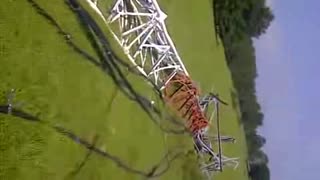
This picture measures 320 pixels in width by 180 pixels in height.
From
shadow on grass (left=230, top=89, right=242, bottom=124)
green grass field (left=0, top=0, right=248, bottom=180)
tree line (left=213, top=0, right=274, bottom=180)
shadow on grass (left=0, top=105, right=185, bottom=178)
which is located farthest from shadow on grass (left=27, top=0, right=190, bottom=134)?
tree line (left=213, top=0, right=274, bottom=180)

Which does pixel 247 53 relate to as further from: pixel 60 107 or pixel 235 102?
pixel 60 107

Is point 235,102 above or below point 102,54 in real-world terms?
above

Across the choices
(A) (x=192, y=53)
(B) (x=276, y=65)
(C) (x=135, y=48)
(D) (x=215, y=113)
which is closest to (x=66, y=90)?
(C) (x=135, y=48)

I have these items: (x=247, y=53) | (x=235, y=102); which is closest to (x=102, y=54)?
(x=235, y=102)

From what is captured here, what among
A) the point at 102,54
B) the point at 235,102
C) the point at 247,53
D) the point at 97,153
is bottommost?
the point at 97,153

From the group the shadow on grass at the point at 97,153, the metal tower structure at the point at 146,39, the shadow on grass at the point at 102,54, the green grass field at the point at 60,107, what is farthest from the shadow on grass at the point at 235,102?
the shadow on grass at the point at 102,54

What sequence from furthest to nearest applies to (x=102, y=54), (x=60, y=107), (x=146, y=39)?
(x=146, y=39)
(x=102, y=54)
(x=60, y=107)

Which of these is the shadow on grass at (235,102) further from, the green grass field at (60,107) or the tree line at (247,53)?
the green grass field at (60,107)

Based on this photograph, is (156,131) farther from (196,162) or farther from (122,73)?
(196,162)

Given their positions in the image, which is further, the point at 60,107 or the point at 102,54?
the point at 102,54
